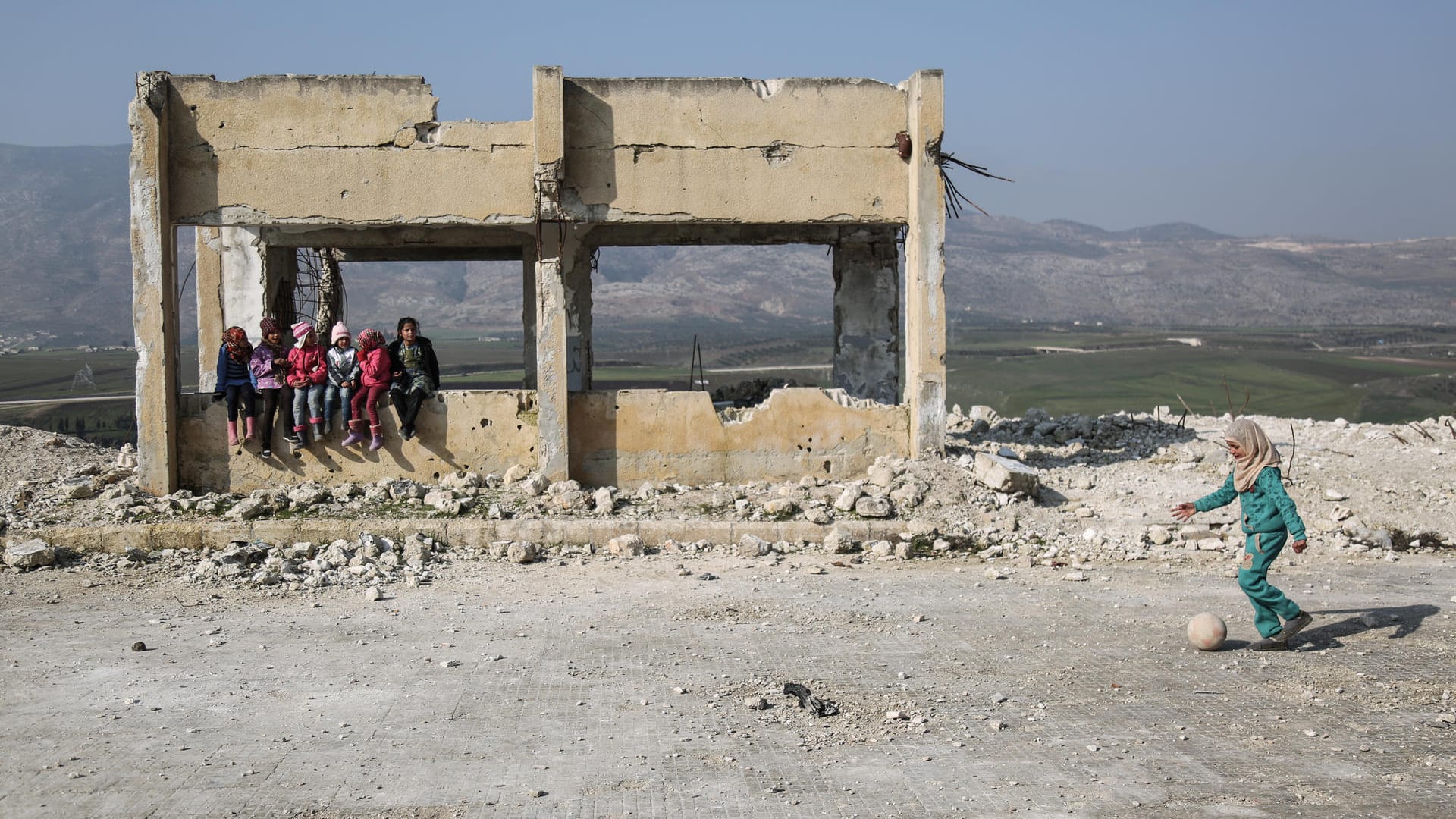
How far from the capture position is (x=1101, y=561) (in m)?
10.1

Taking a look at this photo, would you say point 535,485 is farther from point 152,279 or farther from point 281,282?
point 281,282

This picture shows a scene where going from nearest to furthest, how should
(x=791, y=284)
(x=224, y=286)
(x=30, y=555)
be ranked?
(x=30, y=555), (x=224, y=286), (x=791, y=284)

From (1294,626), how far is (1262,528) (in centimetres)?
59

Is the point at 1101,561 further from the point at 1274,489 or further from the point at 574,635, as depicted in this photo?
the point at 574,635

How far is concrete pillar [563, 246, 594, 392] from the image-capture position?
590 inches

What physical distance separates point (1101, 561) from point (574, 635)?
15.2 feet

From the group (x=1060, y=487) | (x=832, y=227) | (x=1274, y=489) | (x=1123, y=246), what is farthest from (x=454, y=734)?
(x=1123, y=246)

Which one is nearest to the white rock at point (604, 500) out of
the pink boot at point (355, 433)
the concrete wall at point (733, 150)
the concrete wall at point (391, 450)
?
the concrete wall at point (391, 450)

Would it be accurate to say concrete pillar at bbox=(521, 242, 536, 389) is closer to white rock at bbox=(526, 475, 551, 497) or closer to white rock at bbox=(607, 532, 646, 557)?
white rock at bbox=(526, 475, 551, 497)

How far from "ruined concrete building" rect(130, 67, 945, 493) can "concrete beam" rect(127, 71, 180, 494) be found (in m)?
0.02

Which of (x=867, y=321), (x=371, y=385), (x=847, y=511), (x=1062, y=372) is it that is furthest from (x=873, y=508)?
(x=1062, y=372)

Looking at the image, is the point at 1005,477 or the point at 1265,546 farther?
the point at 1005,477

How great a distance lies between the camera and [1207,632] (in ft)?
23.6

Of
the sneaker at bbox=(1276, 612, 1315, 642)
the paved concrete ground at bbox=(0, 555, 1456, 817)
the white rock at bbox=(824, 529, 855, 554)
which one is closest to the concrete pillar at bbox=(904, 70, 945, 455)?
the white rock at bbox=(824, 529, 855, 554)
